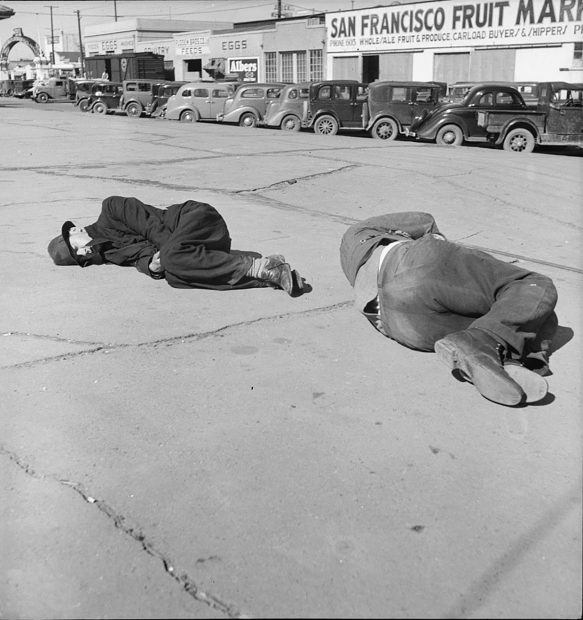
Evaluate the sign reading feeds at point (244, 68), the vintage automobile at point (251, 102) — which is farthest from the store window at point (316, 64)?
the vintage automobile at point (251, 102)

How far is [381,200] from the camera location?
30.4ft

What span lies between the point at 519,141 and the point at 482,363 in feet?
50.3

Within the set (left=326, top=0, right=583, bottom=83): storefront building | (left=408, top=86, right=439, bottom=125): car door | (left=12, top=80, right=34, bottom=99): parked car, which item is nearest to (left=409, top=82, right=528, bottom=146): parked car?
(left=408, top=86, right=439, bottom=125): car door

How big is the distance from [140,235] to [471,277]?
9.24ft

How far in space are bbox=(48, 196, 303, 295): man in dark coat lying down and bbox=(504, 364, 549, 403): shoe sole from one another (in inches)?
78.9

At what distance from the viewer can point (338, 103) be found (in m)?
20.8

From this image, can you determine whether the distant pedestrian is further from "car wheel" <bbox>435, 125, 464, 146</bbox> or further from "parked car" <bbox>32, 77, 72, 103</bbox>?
"parked car" <bbox>32, 77, 72, 103</bbox>

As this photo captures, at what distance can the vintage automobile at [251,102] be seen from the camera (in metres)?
23.3

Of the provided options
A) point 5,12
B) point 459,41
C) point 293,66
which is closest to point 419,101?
point 459,41

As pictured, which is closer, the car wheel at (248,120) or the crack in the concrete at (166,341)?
the crack in the concrete at (166,341)

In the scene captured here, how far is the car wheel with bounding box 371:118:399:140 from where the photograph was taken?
19656 millimetres

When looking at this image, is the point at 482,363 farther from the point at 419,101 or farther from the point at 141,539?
the point at 419,101

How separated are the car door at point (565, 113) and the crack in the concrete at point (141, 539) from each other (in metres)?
16.7

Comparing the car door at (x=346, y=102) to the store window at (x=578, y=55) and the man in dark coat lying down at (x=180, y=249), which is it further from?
the man in dark coat lying down at (x=180, y=249)
